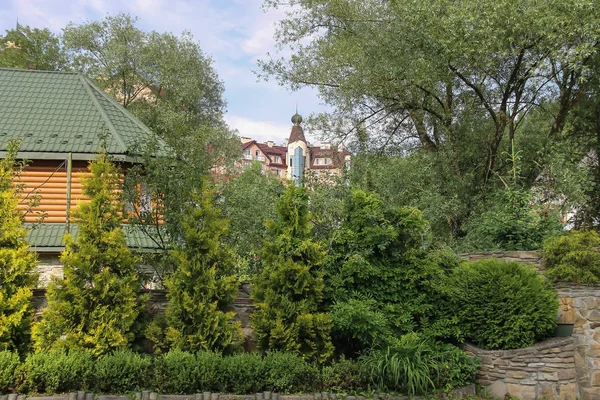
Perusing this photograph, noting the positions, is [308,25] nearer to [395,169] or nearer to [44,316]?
[395,169]

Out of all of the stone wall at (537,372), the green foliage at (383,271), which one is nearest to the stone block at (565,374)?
the stone wall at (537,372)

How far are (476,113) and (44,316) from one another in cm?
1119

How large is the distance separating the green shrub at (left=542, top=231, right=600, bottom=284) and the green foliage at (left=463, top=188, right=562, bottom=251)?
112 cm

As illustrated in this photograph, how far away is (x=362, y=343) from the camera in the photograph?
655 centimetres

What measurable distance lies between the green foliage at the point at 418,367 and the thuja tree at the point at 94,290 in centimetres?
310

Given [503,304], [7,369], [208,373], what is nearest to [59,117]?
[7,369]

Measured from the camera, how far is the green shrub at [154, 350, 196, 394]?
217 inches

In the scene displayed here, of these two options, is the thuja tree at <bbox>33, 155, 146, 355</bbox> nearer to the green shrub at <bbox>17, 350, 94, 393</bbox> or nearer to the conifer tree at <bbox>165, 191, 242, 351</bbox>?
the green shrub at <bbox>17, 350, 94, 393</bbox>

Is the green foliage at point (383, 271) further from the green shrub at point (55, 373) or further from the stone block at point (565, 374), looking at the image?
the green shrub at point (55, 373)

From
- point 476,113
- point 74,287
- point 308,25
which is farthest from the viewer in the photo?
point 308,25

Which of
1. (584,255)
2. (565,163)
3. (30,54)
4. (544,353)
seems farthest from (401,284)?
(30,54)

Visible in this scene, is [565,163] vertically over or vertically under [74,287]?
over

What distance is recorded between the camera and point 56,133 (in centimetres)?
1296

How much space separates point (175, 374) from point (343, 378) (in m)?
2.04
